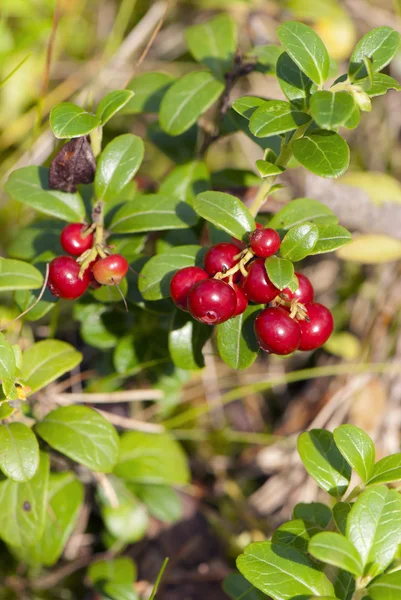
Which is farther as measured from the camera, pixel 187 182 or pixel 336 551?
pixel 187 182

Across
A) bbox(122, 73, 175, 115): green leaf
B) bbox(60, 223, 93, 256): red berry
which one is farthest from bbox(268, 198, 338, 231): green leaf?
bbox(122, 73, 175, 115): green leaf

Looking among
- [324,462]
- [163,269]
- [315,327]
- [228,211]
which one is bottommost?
[324,462]

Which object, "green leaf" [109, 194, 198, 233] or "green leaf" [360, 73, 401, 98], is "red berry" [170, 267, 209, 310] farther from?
"green leaf" [360, 73, 401, 98]

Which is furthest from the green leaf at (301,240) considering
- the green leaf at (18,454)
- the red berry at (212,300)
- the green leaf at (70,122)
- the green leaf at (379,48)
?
the green leaf at (18,454)

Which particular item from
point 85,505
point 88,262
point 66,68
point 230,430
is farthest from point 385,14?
point 85,505

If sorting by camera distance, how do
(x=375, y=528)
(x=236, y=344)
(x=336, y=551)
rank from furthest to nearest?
(x=236, y=344) < (x=375, y=528) < (x=336, y=551)

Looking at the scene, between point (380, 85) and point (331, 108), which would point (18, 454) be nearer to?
point (331, 108)

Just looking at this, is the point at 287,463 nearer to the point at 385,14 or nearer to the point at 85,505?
the point at 85,505

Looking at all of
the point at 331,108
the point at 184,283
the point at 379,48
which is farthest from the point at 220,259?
the point at 379,48
